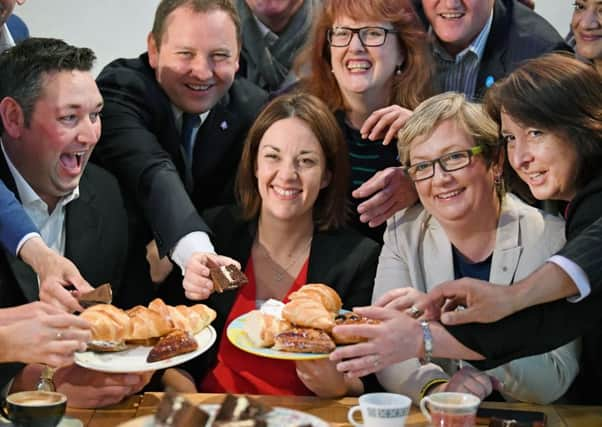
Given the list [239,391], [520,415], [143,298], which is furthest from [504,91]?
[143,298]

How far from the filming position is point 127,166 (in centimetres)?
296

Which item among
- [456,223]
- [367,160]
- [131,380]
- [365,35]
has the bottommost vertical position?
[131,380]

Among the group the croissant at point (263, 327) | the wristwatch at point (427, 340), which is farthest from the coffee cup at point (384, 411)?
the croissant at point (263, 327)

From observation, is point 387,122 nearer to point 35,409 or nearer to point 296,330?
point 296,330

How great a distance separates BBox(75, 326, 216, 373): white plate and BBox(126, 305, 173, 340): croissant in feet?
0.09

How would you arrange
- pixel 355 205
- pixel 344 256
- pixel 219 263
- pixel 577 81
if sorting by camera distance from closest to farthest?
pixel 577 81 < pixel 219 263 < pixel 344 256 < pixel 355 205

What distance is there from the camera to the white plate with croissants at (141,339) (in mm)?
2191

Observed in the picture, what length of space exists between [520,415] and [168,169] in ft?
4.00

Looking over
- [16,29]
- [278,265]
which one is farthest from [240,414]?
[16,29]

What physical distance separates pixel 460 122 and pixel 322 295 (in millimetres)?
549

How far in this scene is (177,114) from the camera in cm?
317

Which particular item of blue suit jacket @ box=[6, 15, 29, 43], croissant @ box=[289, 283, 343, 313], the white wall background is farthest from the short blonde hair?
the white wall background

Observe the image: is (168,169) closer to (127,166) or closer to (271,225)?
(127,166)

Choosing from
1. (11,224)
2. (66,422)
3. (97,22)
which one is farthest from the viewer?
(97,22)
